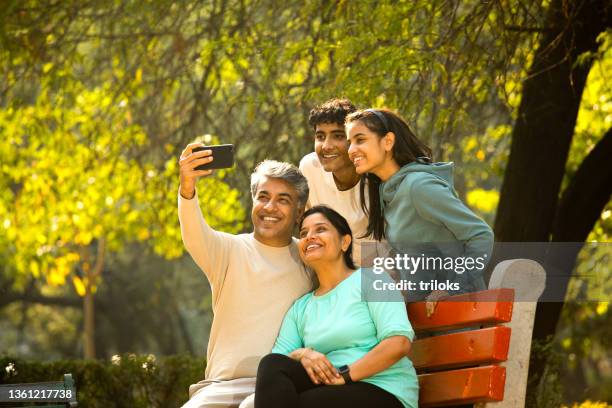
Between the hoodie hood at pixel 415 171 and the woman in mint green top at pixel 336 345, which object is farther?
the hoodie hood at pixel 415 171

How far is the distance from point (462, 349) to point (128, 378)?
449 centimetres

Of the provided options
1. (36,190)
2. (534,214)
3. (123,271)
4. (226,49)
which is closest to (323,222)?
(534,214)

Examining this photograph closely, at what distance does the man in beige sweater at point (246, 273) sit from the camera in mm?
4578

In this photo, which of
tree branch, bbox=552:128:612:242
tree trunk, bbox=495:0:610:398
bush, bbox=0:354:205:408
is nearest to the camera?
bush, bbox=0:354:205:408

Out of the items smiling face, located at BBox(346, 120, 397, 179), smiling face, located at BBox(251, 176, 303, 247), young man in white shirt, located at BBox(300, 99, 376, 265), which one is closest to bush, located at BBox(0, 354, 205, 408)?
young man in white shirt, located at BBox(300, 99, 376, 265)

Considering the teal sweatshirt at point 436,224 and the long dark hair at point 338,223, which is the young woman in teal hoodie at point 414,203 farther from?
the long dark hair at point 338,223

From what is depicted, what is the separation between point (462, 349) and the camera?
4168mm

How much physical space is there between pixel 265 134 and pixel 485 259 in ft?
18.3

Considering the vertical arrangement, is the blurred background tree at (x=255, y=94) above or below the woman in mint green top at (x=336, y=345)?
above

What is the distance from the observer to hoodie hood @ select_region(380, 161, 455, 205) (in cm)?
446

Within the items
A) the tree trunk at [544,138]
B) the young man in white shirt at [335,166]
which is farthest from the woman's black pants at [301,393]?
the tree trunk at [544,138]

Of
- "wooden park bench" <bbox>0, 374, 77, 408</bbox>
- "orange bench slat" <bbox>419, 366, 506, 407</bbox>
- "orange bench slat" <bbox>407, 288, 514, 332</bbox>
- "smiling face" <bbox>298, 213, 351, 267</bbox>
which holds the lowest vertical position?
"orange bench slat" <bbox>419, 366, 506, 407</bbox>

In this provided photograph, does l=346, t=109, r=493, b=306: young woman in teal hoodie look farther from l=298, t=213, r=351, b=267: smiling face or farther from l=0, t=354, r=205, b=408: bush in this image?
l=0, t=354, r=205, b=408: bush

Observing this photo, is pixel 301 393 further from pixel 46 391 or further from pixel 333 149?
pixel 333 149
